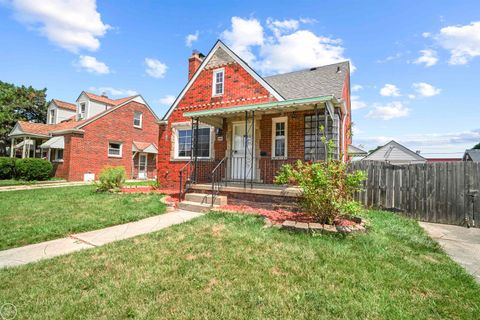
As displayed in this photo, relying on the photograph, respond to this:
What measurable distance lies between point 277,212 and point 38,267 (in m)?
5.18

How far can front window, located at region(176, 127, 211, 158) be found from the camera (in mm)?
10953

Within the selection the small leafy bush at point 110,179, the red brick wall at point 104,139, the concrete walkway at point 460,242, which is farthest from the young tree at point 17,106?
the concrete walkway at point 460,242

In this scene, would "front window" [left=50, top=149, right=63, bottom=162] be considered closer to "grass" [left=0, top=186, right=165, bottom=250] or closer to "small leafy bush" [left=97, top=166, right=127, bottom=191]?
"small leafy bush" [left=97, top=166, right=127, bottom=191]

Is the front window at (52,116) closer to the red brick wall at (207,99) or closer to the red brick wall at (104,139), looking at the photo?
the red brick wall at (104,139)

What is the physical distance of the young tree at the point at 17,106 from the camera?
2677cm

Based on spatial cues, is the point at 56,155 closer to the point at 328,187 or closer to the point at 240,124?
the point at 240,124

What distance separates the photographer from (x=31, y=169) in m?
16.0

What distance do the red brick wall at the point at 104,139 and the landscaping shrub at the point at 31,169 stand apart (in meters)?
1.35

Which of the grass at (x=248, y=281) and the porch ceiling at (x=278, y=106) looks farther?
the porch ceiling at (x=278, y=106)

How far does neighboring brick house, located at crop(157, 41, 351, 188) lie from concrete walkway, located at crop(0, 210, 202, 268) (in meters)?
2.87

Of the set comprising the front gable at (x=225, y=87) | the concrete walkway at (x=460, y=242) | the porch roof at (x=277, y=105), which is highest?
the front gable at (x=225, y=87)

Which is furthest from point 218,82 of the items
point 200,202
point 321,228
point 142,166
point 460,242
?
point 142,166

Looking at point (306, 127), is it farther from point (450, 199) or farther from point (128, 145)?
point (128, 145)

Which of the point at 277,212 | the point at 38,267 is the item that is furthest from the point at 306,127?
the point at 38,267
